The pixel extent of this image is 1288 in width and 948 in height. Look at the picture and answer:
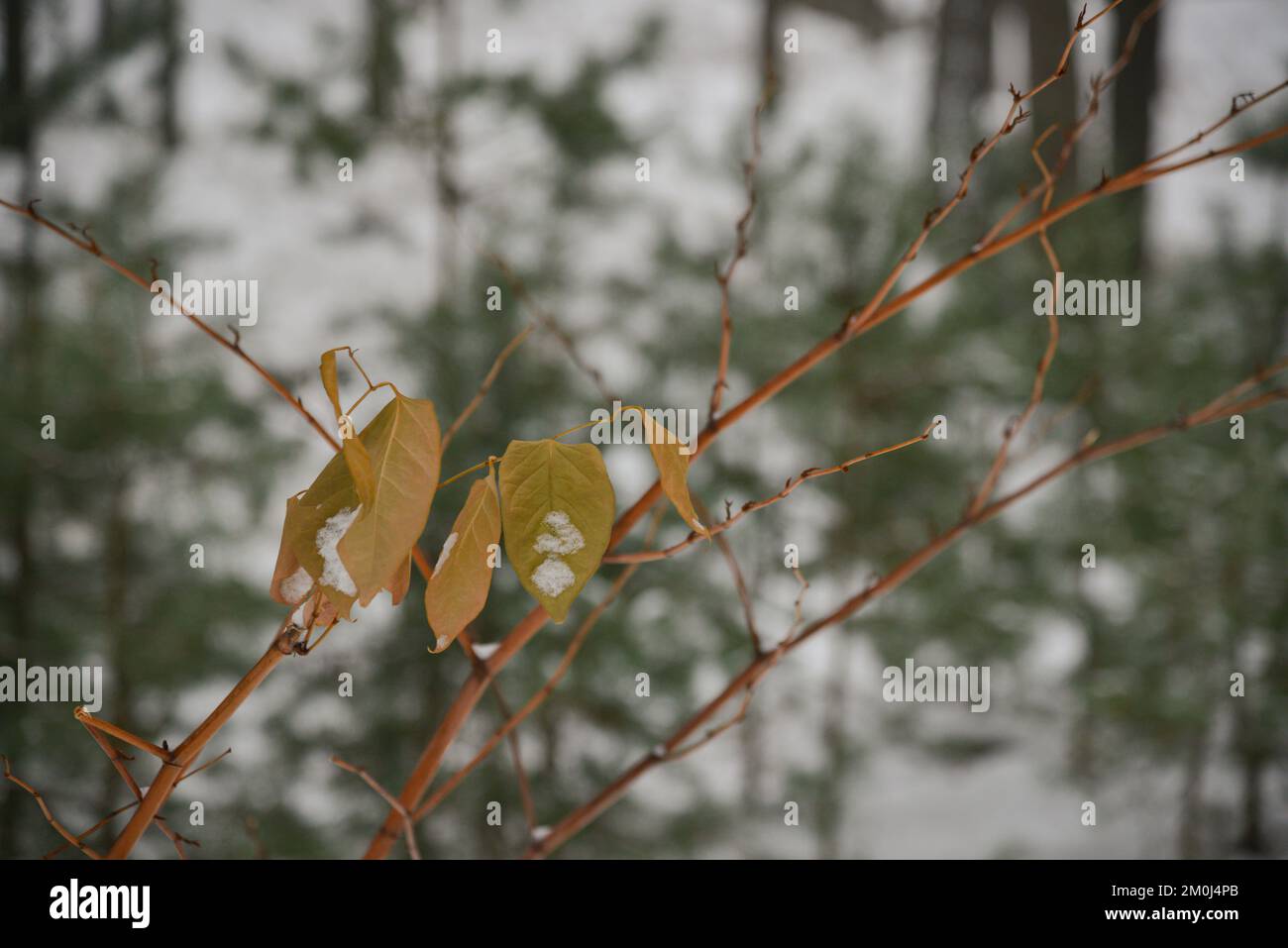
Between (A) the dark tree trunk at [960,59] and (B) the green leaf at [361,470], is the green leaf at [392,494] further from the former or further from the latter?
(A) the dark tree trunk at [960,59]

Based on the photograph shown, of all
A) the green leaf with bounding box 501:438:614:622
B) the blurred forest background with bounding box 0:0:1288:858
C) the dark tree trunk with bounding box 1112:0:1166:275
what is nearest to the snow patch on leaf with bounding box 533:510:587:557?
the green leaf with bounding box 501:438:614:622

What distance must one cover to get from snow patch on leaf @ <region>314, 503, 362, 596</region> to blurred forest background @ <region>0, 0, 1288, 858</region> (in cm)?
151

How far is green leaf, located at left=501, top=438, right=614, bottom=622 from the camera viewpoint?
176 millimetres

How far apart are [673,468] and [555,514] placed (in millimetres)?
27

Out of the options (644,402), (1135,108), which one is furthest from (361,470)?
(1135,108)

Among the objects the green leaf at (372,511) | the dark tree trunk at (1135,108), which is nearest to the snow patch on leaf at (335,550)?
the green leaf at (372,511)

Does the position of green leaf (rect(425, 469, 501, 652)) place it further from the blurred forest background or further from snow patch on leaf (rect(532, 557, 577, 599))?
the blurred forest background

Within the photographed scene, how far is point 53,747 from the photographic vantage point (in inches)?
63.0

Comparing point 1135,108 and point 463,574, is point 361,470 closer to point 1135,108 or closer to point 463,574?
point 463,574

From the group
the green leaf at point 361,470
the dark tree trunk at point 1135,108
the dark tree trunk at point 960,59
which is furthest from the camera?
the dark tree trunk at point 960,59

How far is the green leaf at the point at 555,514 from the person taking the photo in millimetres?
176

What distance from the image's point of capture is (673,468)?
186 mm
